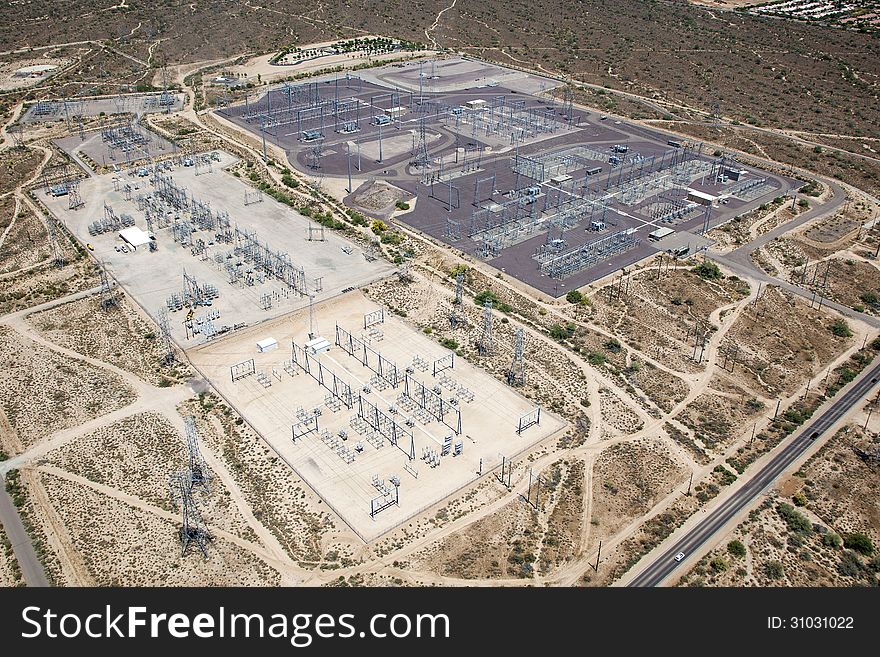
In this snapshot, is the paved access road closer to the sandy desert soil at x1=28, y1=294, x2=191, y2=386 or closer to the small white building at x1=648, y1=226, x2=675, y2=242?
the small white building at x1=648, y1=226, x2=675, y2=242

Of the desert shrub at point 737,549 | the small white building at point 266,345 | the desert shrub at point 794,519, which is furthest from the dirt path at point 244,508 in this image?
the desert shrub at point 794,519

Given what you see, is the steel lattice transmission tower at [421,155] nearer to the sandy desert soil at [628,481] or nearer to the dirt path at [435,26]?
the sandy desert soil at [628,481]

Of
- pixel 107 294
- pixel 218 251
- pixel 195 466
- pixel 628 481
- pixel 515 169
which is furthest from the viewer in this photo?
pixel 515 169

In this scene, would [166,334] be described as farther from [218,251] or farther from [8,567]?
[8,567]

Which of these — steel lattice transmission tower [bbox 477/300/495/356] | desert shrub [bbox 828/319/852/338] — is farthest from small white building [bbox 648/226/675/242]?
steel lattice transmission tower [bbox 477/300/495/356]

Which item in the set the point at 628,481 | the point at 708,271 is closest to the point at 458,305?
the point at 628,481

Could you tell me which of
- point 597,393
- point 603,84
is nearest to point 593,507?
point 597,393
